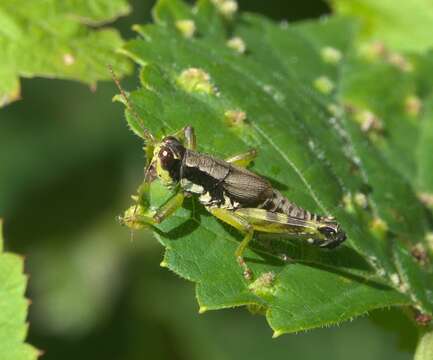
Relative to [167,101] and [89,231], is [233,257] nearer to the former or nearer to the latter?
[167,101]

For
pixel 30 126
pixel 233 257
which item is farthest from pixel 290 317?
pixel 30 126

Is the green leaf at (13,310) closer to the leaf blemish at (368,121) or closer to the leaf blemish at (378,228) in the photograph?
the leaf blemish at (378,228)

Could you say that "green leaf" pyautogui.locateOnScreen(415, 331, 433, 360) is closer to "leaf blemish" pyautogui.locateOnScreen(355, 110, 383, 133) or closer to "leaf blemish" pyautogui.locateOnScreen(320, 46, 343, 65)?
"leaf blemish" pyautogui.locateOnScreen(355, 110, 383, 133)

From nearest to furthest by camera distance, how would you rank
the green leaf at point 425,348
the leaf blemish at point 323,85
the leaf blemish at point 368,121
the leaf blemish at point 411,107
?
the green leaf at point 425,348 < the leaf blemish at point 368,121 < the leaf blemish at point 323,85 < the leaf blemish at point 411,107

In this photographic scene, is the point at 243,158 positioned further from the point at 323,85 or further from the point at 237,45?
the point at 323,85

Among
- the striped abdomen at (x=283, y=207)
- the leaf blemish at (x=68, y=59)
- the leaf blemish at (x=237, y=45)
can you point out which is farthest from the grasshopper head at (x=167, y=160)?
the leaf blemish at (x=237, y=45)

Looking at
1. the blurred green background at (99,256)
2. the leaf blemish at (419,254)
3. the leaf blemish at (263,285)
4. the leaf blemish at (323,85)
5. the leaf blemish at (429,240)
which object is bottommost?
the blurred green background at (99,256)
